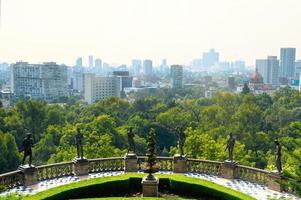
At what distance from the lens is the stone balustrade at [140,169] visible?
2484cm

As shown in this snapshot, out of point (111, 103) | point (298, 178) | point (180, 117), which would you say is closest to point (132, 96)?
point (111, 103)

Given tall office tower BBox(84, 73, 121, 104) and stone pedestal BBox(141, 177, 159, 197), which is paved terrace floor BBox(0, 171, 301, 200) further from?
tall office tower BBox(84, 73, 121, 104)

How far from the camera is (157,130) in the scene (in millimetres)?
68062

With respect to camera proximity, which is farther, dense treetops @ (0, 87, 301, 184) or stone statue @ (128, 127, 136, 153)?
dense treetops @ (0, 87, 301, 184)

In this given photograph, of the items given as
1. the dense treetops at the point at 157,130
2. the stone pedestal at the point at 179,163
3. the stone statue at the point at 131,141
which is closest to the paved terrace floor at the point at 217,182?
the stone pedestal at the point at 179,163

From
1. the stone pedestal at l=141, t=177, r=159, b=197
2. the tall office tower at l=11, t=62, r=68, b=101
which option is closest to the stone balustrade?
the stone pedestal at l=141, t=177, r=159, b=197

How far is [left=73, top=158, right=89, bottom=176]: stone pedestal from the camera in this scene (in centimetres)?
2723

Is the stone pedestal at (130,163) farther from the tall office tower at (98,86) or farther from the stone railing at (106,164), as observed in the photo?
the tall office tower at (98,86)

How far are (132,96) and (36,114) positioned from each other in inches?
4009

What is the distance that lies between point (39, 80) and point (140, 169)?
154 m

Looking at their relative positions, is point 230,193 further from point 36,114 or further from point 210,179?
point 36,114

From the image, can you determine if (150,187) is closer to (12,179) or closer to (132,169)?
(132,169)

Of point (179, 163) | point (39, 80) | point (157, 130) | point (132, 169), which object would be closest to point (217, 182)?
point (179, 163)

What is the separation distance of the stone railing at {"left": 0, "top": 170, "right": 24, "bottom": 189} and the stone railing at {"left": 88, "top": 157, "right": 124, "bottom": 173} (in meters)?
4.93
